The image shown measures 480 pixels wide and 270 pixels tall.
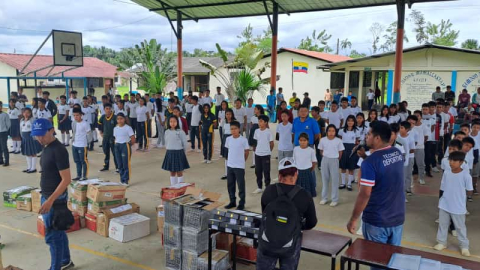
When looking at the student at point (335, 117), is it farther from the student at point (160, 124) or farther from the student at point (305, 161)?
the student at point (160, 124)

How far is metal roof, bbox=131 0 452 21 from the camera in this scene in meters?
14.5

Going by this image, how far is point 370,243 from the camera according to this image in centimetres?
352

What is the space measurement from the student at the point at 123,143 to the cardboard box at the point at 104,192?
2.11 meters

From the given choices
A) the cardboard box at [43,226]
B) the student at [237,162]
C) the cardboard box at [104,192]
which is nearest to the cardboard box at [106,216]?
the cardboard box at [104,192]

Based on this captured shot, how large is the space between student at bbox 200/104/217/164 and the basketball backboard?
8.34 meters

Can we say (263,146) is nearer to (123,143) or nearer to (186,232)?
(123,143)

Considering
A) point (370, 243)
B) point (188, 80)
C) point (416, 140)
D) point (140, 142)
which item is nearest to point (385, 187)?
point (370, 243)

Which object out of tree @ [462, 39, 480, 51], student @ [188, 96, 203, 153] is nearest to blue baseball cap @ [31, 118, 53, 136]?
student @ [188, 96, 203, 153]

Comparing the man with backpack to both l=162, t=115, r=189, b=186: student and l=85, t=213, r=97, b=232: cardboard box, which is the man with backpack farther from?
l=162, t=115, r=189, b=186: student

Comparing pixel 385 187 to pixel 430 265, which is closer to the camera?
pixel 430 265

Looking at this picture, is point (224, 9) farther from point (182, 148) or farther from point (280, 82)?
point (182, 148)

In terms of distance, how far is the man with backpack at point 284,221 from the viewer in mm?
3156

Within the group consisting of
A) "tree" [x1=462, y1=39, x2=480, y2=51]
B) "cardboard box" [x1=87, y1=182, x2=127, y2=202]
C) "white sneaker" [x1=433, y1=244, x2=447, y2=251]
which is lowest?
"white sneaker" [x1=433, y1=244, x2=447, y2=251]

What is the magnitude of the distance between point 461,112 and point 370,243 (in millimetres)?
10232
